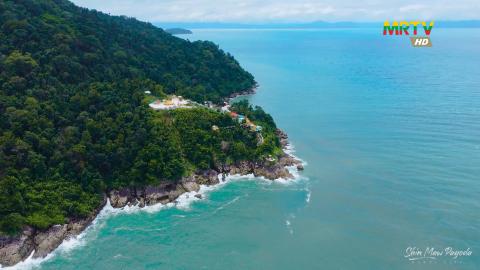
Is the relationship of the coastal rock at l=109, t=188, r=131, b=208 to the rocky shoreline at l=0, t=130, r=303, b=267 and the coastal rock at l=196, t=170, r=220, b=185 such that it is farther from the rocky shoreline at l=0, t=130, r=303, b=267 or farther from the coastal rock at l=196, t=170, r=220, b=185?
the coastal rock at l=196, t=170, r=220, b=185

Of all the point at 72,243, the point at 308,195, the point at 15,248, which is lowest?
the point at 72,243

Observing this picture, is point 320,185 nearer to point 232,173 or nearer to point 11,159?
point 232,173

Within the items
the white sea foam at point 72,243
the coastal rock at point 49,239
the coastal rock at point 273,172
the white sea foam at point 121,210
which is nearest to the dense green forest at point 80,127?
the coastal rock at point 49,239

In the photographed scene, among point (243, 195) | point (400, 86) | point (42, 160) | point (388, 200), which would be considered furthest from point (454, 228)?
point (400, 86)

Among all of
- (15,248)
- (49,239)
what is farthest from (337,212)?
(15,248)

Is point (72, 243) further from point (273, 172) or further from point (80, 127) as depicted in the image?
point (273, 172)

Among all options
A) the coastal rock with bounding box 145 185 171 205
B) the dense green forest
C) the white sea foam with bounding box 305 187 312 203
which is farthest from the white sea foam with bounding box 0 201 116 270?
the white sea foam with bounding box 305 187 312 203
